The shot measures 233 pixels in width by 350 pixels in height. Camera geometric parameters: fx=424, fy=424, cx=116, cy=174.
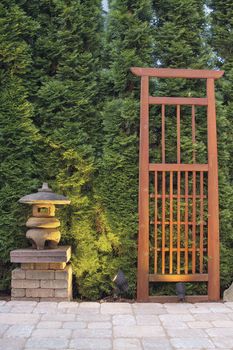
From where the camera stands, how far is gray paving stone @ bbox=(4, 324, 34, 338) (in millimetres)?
2967

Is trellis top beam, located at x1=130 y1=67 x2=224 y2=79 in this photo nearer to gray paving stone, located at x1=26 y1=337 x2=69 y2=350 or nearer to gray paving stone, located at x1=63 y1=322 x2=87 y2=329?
gray paving stone, located at x1=63 y1=322 x2=87 y2=329

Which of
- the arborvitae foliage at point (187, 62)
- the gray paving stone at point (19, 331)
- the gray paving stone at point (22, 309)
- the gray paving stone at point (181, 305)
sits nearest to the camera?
the gray paving stone at point (19, 331)

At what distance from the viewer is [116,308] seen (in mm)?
3787

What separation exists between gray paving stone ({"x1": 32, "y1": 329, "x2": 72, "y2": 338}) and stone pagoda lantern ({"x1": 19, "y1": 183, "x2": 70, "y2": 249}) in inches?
43.3

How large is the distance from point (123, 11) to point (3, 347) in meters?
3.42

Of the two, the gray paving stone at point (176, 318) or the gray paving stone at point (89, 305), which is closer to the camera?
the gray paving stone at point (176, 318)

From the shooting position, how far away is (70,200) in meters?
4.34

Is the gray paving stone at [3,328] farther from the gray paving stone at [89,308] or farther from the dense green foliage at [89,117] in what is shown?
the dense green foliage at [89,117]

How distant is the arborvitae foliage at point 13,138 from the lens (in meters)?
4.27

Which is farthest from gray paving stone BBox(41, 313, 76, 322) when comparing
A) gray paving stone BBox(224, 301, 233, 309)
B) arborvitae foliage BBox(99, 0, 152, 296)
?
gray paving stone BBox(224, 301, 233, 309)

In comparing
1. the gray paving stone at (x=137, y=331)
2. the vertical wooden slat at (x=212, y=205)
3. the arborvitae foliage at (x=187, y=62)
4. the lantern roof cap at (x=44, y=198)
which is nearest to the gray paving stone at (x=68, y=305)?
the gray paving stone at (x=137, y=331)

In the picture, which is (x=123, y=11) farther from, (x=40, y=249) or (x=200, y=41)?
(x=40, y=249)

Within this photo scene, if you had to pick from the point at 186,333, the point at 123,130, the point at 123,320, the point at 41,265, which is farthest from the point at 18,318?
the point at 123,130

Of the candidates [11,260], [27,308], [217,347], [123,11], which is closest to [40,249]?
[11,260]
